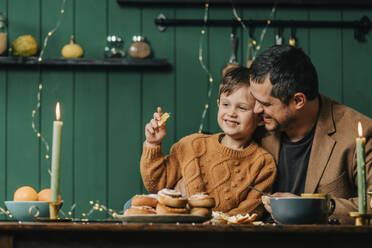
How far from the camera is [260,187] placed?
2010 millimetres

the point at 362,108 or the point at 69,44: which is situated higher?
the point at 69,44

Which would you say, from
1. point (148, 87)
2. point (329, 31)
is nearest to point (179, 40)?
point (148, 87)

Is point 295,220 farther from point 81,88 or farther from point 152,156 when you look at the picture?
point 81,88

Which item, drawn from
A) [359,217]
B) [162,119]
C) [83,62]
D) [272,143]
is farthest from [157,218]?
[83,62]

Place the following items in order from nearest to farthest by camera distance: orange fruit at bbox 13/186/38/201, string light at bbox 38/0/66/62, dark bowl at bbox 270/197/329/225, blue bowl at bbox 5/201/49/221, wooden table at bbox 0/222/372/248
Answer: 1. wooden table at bbox 0/222/372/248
2. dark bowl at bbox 270/197/329/225
3. blue bowl at bbox 5/201/49/221
4. orange fruit at bbox 13/186/38/201
5. string light at bbox 38/0/66/62

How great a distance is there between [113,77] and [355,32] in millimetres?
1456

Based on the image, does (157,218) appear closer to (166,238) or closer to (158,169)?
(166,238)

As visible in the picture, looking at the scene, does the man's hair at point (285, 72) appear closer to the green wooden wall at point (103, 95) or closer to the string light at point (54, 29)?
the green wooden wall at point (103, 95)

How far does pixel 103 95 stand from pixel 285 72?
1293 mm

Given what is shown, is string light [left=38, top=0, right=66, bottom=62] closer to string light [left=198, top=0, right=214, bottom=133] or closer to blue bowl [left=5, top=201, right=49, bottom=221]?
string light [left=198, top=0, right=214, bottom=133]

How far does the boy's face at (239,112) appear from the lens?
2045mm

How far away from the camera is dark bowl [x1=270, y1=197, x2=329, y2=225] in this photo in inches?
44.3

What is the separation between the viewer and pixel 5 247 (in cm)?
102

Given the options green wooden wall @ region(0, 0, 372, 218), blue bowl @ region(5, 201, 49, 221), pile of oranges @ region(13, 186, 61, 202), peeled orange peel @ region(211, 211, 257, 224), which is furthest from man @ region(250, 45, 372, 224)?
pile of oranges @ region(13, 186, 61, 202)
